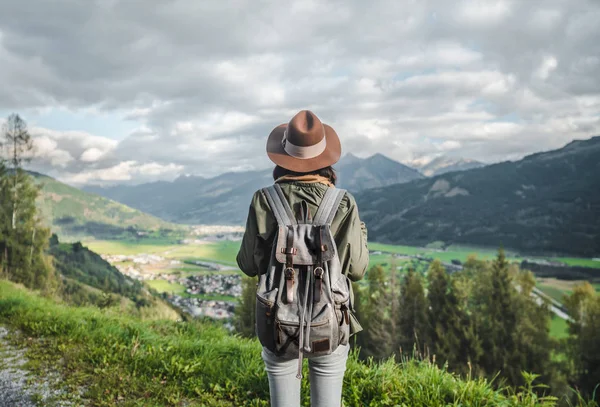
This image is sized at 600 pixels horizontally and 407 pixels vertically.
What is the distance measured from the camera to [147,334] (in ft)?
18.3

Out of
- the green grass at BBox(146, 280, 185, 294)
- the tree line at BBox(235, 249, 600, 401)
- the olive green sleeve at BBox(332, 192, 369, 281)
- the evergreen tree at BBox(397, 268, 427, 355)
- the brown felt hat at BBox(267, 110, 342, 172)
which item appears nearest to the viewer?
the olive green sleeve at BBox(332, 192, 369, 281)

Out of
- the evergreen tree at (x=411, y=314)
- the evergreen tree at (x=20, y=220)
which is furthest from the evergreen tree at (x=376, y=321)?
the evergreen tree at (x=20, y=220)

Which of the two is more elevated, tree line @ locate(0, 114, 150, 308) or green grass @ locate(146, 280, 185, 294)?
tree line @ locate(0, 114, 150, 308)

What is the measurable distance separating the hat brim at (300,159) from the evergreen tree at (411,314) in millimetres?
32079

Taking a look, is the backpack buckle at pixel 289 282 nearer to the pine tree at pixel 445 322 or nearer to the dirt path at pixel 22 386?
the dirt path at pixel 22 386

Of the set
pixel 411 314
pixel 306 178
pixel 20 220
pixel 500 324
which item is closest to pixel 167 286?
pixel 20 220

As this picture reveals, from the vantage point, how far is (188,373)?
456cm

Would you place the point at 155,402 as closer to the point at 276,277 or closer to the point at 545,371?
the point at 276,277

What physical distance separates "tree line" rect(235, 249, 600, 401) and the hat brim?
2457cm

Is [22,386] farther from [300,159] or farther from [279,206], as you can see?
[300,159]

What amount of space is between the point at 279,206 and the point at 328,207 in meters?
0.32

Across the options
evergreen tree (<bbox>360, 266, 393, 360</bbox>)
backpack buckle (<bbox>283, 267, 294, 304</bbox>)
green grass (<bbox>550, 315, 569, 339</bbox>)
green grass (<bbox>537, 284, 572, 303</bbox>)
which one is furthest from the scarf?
green grass (<bbox>537, 284, 572, 303</bbox>)

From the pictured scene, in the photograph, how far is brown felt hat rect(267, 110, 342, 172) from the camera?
2605 mm

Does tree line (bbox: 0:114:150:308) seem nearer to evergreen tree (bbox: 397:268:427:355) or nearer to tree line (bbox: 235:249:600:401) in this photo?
tree line (bbox: 235:249:600:401)
